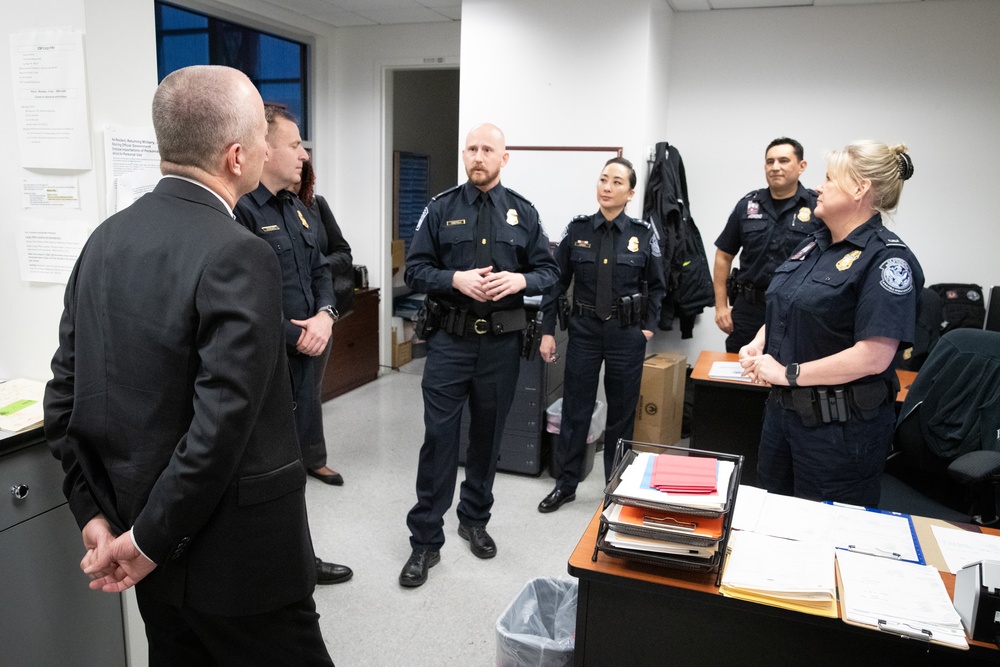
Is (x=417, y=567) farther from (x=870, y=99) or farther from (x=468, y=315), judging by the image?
(x=870, y=99)

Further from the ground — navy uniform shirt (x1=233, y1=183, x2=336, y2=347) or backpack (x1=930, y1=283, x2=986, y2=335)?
navy uniform shirt (x1=233, y1=183, x2=336, y2=347)

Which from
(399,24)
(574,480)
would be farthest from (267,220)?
(399,24)

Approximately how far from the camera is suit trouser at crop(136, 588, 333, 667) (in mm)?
1312

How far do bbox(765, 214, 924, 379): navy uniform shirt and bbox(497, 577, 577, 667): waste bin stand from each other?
3.09ft

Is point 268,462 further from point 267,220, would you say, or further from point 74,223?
point 267,220

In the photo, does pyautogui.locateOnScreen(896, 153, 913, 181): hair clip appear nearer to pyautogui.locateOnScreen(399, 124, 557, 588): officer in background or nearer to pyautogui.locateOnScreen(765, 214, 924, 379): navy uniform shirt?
pyautogui.locateOnScreen(765, 214, 924, 379): navy uniform shirt

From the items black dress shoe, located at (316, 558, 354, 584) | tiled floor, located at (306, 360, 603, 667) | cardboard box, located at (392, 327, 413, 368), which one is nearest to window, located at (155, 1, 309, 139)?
cardboard box, located at (392, 327, 413, 368)

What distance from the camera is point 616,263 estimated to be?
10.5ft

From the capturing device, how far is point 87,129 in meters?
1.77

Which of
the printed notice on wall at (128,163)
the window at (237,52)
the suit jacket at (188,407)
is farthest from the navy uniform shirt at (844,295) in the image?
the window at (237,52)

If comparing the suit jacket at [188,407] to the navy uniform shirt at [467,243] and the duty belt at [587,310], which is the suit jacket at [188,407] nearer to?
the navy uniform shirt at [467,243]

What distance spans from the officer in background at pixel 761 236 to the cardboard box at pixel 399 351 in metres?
2.74

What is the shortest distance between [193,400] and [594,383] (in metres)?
2.36

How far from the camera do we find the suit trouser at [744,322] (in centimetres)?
375
